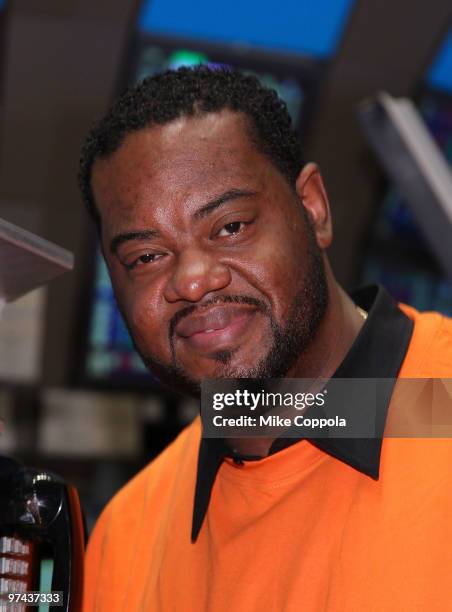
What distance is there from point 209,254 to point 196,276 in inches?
1.5

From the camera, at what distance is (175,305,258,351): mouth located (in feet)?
3.60

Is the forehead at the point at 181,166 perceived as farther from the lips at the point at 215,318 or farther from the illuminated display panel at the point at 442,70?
the illuminated display panel at the point at 442,70

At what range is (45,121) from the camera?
2.89 metres

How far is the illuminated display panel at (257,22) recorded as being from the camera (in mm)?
2773

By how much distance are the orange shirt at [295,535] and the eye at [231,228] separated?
258 millimetres

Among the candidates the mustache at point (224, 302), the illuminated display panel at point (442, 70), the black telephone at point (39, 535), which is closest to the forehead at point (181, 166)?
the mustache at point (224, 302)

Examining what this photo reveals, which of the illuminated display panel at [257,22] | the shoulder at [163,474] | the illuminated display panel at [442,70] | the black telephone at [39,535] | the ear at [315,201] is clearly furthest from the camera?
the illuminated display panel at [442,70]

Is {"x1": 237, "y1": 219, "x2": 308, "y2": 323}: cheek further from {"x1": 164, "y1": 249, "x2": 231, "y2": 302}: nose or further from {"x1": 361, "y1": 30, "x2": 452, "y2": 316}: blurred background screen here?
{"x1": 361, "y1": 30, "x2": 452, "y2": 316}: blurred background screen

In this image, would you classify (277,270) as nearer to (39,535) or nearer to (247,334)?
(247,334)

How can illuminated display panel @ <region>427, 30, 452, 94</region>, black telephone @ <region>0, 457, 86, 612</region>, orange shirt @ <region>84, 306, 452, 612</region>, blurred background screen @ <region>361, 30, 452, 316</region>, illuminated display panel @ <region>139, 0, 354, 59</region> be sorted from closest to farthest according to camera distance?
1. orange shirt @ <region>84, 306, 452, 612</region>
2. black telephone @ <region>0, 457, 86, 612</region>
3. illuminated display panel @ <region>139, 0, 354, 59</region>
4. illuminated display panel @ <region>427, 30, 452, 94</region>
5. blurred background screen @ <region>361, 30, 452, 316</region>

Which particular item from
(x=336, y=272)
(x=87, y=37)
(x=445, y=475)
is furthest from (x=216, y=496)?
(x=336, y=272)

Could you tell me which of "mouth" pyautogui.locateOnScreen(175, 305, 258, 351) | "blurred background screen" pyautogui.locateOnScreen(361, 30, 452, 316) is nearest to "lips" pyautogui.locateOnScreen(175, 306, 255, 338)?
"mouth" pyautogui.locateOnScreen(175, 305, 258, 351)

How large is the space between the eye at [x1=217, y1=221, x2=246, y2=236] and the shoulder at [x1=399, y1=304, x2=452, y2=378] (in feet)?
0.84

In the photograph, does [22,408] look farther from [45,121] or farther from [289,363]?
[289,363]
